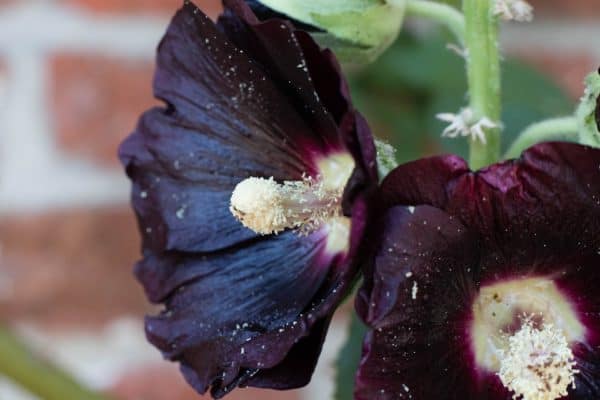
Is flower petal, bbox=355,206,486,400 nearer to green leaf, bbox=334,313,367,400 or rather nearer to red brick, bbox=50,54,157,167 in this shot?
green leaf, bbox=334,313,367,400

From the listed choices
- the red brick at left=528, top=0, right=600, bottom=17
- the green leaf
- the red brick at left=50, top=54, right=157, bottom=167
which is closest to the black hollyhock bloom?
the green leaf

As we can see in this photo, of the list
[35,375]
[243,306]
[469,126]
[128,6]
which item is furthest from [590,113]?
[128,6]

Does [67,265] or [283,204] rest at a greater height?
[283,204]

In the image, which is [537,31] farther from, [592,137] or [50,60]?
[592,137]

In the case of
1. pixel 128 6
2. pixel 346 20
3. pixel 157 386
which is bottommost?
pixel 157 386

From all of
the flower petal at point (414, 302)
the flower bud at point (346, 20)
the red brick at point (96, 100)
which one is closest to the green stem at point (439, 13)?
the flower bud at point (346, 20)

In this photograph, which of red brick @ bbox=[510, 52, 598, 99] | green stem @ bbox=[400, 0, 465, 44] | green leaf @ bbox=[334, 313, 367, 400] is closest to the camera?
green stem @ bbox=[400, 0, 465, 44]

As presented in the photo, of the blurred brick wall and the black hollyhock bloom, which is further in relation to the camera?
the blurred brick wall

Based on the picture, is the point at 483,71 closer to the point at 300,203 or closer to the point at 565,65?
the point at 300,203
